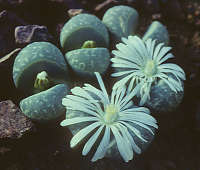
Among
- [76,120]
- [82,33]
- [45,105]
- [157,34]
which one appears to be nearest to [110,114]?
[76,120]

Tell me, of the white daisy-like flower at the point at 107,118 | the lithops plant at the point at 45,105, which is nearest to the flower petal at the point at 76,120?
the white daisy-like flower at the point at 107,118

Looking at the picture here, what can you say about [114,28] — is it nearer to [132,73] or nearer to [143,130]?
[132,73]

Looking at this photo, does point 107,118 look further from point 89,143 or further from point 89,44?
point 89,44

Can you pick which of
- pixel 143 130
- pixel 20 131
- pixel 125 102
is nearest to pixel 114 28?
pixel 125 102

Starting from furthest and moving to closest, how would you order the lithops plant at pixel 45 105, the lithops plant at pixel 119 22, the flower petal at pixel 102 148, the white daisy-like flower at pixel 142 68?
the lithops plant at pixel 119 22 → the white daisy-like flower at pixel 142 68 → the lithops plant at pixel 45 105 → the flower petal at pixel 102 148

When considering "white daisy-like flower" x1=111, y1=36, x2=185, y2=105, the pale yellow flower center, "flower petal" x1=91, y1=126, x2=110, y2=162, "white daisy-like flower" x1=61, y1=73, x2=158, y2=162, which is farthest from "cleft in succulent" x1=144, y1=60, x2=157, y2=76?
"flower petal" x1=91, y1=126, x2=110, y2=162

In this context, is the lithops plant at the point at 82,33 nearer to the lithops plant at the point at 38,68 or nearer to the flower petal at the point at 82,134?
the lithops plant at the point at 38,68
